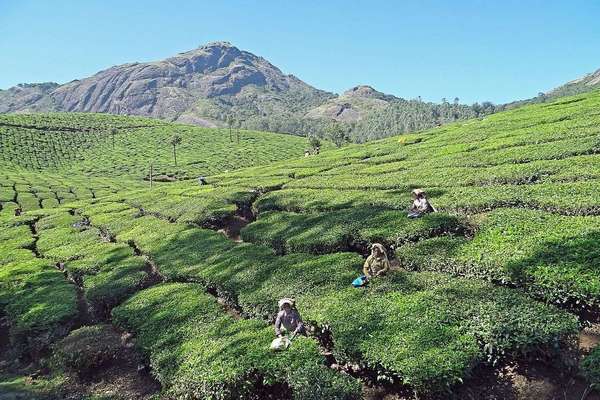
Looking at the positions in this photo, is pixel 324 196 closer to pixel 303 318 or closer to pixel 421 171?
pixel 421 171

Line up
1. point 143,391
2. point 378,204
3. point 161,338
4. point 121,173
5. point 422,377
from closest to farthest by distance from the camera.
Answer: point 422,377, point 143,391, point 161,338, point 378,204, point 121,173

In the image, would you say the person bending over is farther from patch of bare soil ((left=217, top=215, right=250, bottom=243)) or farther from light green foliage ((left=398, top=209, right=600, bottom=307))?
patch of bare soil ((left=217, top=215, right=250, bottom=243))

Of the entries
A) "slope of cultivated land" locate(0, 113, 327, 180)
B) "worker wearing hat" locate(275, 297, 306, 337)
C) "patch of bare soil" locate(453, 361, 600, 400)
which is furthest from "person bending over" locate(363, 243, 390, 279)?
"slope of cultivated land" locate(0, 113, 327, 180)

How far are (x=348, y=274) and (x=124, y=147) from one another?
124 m

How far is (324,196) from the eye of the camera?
89.3 ft

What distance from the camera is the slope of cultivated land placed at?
101m

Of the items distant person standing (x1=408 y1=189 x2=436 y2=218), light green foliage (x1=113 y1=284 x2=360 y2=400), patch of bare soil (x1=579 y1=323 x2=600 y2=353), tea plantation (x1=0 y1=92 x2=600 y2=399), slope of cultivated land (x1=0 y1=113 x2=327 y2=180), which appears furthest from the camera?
slope of cultivated land (x1=0 y1=113 x2=327 y2=180)

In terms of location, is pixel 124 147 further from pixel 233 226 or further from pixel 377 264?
pixel 377 264

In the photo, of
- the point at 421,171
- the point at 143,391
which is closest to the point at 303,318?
the point at 143,391

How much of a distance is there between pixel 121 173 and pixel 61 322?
275ft

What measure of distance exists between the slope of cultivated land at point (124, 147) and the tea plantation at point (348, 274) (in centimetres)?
6232

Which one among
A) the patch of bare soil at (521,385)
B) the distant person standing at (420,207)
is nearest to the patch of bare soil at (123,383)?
the patch of bare soil at (521,385)


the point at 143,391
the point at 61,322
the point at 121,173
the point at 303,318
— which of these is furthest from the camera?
the point at 121,173

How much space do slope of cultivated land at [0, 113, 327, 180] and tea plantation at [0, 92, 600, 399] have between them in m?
62.3
